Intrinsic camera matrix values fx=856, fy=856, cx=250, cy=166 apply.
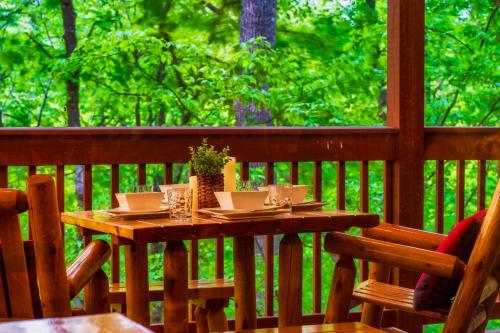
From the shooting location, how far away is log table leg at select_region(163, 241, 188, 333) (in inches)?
105

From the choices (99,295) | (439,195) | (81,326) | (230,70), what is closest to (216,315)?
(99,295)

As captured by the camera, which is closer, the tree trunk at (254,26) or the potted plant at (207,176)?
the potted plant at (207,176)

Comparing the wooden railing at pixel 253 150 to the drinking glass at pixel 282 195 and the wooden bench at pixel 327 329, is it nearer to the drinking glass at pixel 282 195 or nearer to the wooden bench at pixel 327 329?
the drinking glass at pixel 282 195

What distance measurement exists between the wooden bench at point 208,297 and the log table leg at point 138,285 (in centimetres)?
33

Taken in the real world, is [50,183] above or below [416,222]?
above

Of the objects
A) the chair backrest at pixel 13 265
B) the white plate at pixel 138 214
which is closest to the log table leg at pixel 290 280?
the white plate at pixel 138 214

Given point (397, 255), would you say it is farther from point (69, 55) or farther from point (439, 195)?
point (69, 55)

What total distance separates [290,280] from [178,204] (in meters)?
0.53

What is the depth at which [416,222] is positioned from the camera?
13.8 ft

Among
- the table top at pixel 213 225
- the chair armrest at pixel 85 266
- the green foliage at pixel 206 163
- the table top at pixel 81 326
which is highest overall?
the green foliage at pixel 206 163

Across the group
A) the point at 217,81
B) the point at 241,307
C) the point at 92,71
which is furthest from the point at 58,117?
the point at 241,307

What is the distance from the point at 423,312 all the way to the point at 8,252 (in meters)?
1.34

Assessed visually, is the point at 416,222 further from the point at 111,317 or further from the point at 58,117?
the point at 58,117

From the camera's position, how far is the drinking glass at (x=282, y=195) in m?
3.01
